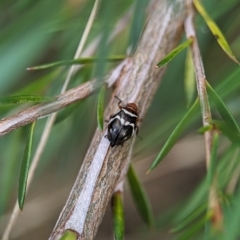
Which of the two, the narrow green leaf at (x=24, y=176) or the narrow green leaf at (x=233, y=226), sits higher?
the narrow green leaf at (x=24, y=176)

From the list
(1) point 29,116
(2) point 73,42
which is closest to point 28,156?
(1) point 29,116

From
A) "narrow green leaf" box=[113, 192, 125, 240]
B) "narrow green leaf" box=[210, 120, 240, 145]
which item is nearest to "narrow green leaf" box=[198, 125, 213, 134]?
"narrow green leaf" box=[210, 120, 240, 145]

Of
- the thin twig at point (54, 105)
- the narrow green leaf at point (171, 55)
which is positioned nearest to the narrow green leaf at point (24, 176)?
the thin twig at point (54, 105)

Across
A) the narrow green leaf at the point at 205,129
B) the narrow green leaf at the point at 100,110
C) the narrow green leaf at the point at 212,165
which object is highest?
the narrow green leaf at the point at 100,110

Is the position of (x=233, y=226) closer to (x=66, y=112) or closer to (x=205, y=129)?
(x=205, y=129)

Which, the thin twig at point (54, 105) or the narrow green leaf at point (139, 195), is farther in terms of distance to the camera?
the narrow green leaf at point (139, 195)

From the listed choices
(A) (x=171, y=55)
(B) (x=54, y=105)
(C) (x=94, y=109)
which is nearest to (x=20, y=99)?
(B) (x=54, y=105)

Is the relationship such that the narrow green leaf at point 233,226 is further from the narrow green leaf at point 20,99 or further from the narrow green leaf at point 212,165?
the narrow green leaf at point 20,99
